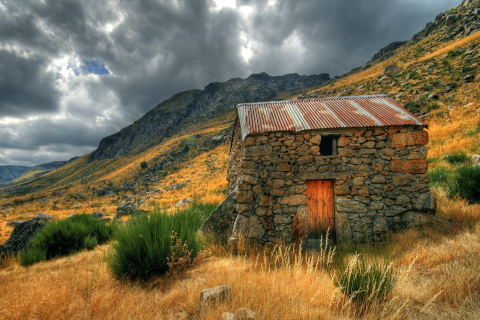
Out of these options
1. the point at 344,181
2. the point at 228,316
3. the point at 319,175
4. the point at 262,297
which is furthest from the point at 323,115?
the point at 228,316

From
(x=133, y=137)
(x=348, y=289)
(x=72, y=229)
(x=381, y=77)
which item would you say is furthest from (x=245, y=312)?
(x=133, y=137)

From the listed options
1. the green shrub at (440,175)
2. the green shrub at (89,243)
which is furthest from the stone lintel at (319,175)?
the green shrub at (89,243)

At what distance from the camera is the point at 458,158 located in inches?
395

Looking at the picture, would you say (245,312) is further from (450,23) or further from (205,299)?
(450,23)

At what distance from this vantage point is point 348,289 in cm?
292

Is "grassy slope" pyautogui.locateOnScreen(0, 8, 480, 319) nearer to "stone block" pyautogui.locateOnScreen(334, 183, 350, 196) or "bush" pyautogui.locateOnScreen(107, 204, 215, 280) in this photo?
"bush" pyautogui.locateOnScreen(107, 204, 215, 280)

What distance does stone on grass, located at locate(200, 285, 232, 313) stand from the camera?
9.05ft

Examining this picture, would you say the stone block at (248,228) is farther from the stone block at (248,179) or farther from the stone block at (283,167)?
the stone block at (283,167)

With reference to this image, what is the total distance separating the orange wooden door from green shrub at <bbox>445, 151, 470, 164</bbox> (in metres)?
8.68

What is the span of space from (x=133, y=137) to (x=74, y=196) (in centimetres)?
7163

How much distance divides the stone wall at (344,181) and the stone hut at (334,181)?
22 mm

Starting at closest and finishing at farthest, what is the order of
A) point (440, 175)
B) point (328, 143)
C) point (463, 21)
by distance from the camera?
1. point (328, 143)
2. point (440, 175)
3. point (463, 21)

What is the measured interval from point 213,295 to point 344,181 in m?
4.60

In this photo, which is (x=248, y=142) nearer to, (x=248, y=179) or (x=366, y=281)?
(x=248, y=179)
